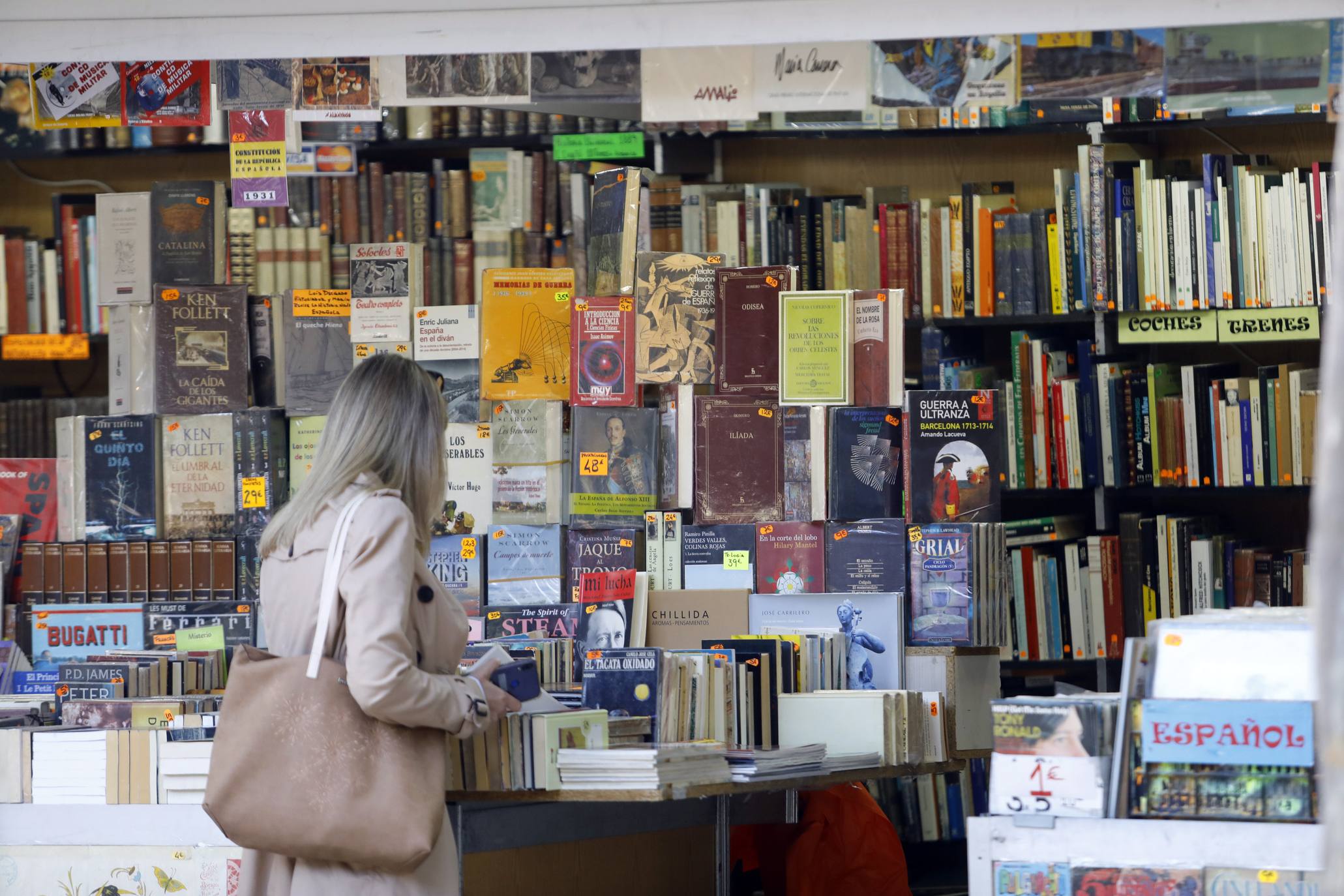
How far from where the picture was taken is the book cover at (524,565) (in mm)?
4508

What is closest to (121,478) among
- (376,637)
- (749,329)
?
(749,329)

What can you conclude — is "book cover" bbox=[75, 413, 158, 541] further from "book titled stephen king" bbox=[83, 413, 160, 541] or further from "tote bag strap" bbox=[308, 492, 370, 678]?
"tote bag strap" bbox=[308, 492, 370, 678]

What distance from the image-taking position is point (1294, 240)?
5.25 m

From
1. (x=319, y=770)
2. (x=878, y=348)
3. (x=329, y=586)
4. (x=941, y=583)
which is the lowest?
(x=319, y=770)

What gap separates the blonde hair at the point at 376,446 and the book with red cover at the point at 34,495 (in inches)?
95.4

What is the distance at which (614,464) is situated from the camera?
4469 mm

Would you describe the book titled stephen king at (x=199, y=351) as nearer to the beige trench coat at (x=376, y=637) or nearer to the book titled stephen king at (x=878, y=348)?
the book titled stephen king at (x=878, y=348)

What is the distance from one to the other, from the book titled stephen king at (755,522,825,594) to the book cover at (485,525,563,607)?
1.88ft

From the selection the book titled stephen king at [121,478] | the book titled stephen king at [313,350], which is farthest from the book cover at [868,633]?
the book titled stephen king at [121,478]

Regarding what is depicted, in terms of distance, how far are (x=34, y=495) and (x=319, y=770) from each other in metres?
2.70

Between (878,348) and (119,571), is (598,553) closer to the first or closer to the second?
(878,348)

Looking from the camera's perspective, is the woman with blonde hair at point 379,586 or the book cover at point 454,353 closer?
the woman with blonde hair at point 379,586

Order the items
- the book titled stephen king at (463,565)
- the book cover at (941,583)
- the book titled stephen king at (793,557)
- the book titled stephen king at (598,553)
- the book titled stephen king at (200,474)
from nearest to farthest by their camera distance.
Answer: the book cover at (941,583) < the book titled stephen king at (793,557) < the book titled stephen king at (598,553) < the book titled stephen king at (463,565) < the book titled stephen king at (200,474)

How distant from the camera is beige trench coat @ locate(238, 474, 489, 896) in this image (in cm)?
265
